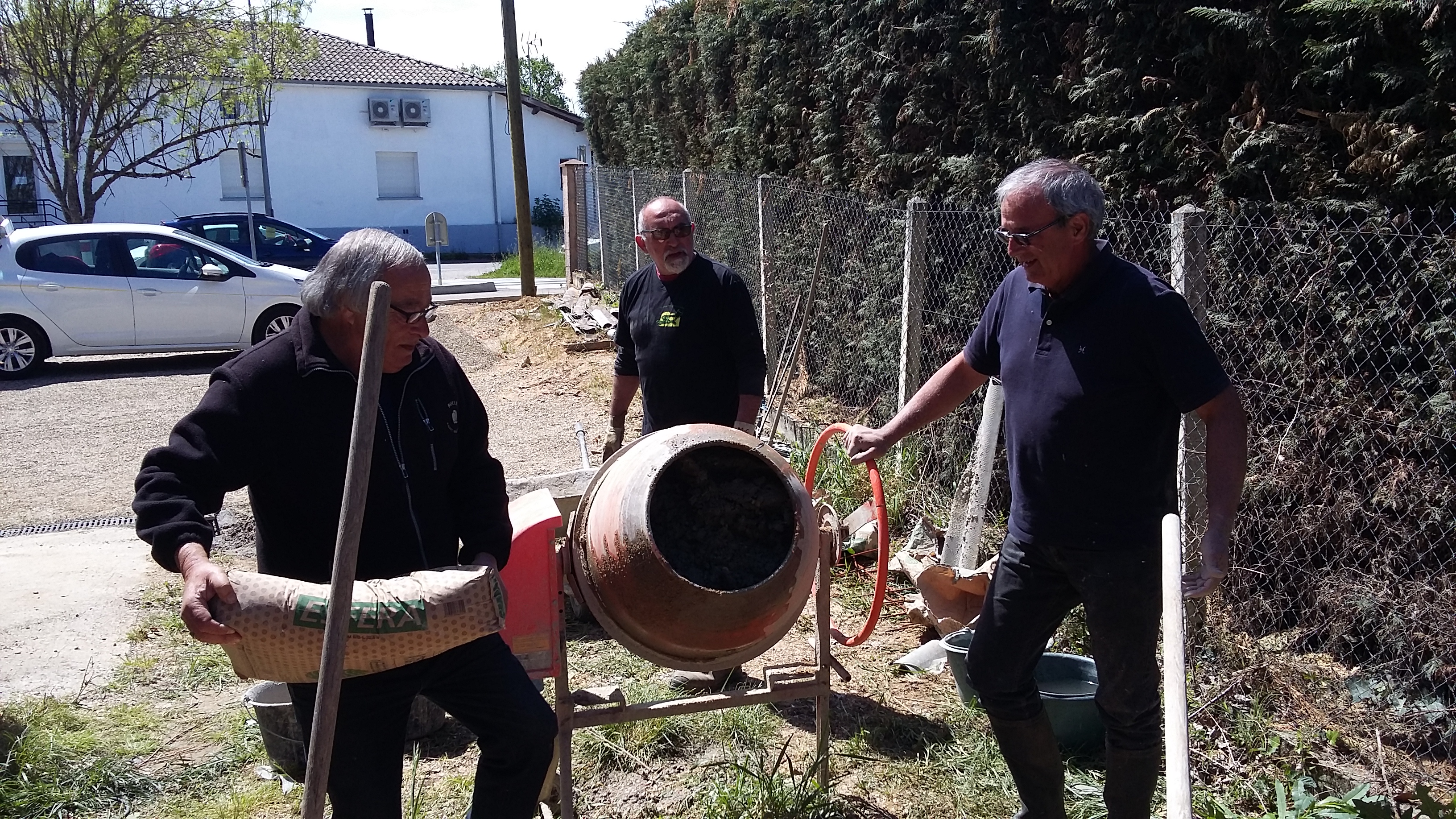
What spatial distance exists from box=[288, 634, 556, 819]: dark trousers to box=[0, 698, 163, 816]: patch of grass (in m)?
1.46

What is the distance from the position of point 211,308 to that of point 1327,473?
10.9 metres

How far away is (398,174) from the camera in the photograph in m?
31.3

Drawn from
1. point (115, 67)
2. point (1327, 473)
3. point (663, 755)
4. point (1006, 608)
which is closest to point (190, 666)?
point (663, 755)

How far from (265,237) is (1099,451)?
1633 centimetres

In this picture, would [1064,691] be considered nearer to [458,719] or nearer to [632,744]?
[632,744]

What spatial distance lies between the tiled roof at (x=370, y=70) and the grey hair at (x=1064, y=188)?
96.1ft

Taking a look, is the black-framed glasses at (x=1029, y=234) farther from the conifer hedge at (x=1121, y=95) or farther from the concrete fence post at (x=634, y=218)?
the concrete fence post at (x=634, y=218)

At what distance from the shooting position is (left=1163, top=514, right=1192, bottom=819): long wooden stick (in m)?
1.76

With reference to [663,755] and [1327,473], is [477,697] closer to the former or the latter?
[663,755]

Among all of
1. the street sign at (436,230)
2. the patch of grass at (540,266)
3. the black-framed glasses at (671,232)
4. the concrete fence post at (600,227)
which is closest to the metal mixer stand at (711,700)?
the black-framed glasses at (671,232)

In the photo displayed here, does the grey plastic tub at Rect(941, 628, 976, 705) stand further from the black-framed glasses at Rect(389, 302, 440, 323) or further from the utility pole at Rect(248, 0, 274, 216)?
the utility pole at Rect(248, 0, 274, 216)

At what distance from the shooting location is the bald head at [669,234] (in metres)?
4.14

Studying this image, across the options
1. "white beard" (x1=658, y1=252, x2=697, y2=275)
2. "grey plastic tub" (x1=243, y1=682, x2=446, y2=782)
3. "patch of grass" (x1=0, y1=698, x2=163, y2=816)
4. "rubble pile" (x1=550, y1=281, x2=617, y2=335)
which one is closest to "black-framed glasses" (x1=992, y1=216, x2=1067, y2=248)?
"white beard" (x1=658, y1=252, x2=697, y2=275)

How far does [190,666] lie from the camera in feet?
14.2
